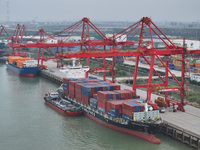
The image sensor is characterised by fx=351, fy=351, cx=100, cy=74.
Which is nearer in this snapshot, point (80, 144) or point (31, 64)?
point (80, 144)

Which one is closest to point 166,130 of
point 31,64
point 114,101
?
point 114,101

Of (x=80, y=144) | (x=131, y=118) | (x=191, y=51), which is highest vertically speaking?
(x=191, y=51)

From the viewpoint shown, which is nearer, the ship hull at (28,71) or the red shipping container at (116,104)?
the red shipping container at (116,104)

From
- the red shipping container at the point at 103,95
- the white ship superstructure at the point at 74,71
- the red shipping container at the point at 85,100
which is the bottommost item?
the red shipping container at the point at 85,100

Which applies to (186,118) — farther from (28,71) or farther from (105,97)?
(28,71)

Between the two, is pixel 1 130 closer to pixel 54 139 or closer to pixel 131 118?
pixel 54 139

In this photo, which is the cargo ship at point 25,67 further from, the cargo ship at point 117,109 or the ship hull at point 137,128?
the ship hull at point 137,128

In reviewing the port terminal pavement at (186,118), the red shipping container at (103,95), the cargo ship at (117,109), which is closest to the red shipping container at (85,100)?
the cargo ship at (117,109)
